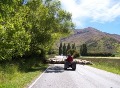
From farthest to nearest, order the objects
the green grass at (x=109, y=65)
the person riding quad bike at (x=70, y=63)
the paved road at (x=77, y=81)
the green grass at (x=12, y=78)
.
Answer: the green grass at (x=109, y=65), the person riding quad bike at (x=70, y=63), the paved road at (x=77, y=81), the green grass at (x=12, y=78)

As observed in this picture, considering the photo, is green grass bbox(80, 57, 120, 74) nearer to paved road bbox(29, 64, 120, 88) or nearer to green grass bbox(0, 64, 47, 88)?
paved road bbox(29, 64, 120, 88)

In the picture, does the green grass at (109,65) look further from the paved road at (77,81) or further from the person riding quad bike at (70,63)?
the paved road at (77,81)

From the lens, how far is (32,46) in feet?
147

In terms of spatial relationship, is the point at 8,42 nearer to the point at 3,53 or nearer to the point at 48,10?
the point at 3,53

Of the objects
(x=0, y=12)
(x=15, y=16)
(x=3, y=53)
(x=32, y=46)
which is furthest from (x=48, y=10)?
(x=0, y=12)

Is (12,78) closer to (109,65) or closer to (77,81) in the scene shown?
(77,81)

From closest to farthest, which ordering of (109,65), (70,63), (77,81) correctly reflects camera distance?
(77,81), (70,63), (109,65)

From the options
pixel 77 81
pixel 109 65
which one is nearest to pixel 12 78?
pixel 77 81

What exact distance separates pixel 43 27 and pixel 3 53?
22.0 m

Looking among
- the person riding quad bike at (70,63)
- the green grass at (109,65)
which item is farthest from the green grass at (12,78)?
the green grass at (109,65)

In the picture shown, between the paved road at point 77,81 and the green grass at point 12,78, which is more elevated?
the green grass at point 12,78

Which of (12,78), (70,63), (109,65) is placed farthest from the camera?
(109,65)

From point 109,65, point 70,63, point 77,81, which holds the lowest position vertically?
point 77,81

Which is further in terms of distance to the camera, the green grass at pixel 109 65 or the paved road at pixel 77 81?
the green grass at pixel 109 65
